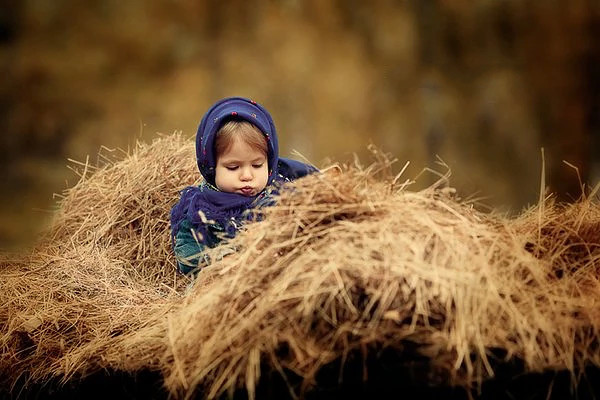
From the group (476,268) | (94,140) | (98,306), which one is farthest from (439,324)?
(94,140)

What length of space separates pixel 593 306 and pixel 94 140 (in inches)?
214

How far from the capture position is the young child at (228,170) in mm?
3037

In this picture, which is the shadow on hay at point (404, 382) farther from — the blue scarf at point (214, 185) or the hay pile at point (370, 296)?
the blue scarf at point (214, 185)

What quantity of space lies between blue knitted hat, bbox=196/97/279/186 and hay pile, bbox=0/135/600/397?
2.34 ft

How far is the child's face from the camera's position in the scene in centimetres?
303

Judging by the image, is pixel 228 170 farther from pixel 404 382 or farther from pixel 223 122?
pixel 404 382

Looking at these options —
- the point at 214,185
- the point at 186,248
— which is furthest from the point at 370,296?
the point at 214,185

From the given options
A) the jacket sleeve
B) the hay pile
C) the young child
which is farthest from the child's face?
the hay pile

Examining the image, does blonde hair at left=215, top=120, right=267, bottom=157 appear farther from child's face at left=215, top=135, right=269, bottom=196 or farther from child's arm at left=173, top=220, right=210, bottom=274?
child's arm at left=173, top=220, right=210, bottom=274

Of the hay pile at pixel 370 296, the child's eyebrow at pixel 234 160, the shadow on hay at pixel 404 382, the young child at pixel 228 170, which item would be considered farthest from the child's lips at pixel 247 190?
the shadow on hay at pixel 404 382

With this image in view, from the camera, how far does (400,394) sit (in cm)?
190

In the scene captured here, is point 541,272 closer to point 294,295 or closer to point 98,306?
point 294,295

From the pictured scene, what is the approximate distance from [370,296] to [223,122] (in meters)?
1.36

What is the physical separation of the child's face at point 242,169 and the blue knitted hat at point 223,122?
0.05 meters
